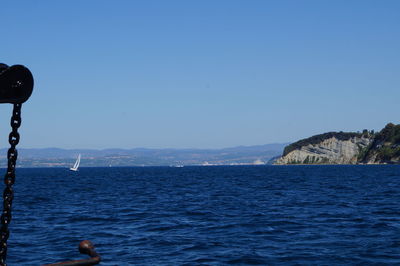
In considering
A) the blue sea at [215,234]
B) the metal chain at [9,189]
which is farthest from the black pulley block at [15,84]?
the blue sea at [215,234]

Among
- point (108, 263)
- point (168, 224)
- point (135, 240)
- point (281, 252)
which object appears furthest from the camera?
point (168, 224)

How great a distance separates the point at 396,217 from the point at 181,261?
18421 mm

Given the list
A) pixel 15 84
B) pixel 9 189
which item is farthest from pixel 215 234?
pixel 15 84

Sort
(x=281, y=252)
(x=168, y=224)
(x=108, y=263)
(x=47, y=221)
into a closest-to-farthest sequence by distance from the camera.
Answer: (x=108, y=263) → (x=281, y=252) → (x=168, y=224) → (x=47, y=221)

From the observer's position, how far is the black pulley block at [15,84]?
4047 millimetres

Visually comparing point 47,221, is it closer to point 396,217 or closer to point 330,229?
point 330,229

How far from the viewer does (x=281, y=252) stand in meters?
21.3

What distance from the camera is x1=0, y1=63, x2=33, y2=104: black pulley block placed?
4047 millimetres

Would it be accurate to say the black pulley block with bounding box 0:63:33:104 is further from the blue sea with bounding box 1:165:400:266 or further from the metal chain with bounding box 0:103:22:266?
the blue sea with bounding box 1:165:400:266

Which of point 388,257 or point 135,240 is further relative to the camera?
point 135,240

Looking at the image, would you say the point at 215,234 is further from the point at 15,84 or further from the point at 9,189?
the point at 15,84

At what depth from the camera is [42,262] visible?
2052 centimetres

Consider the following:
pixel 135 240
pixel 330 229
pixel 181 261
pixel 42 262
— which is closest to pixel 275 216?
pixel 330 229

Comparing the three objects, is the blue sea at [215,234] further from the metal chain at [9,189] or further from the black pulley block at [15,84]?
the black pulley block at [15,84]
